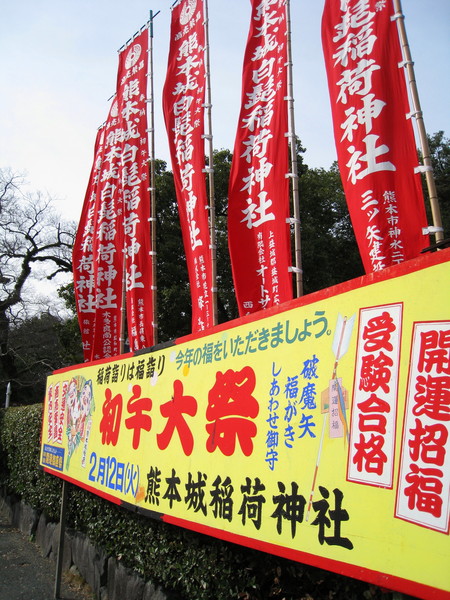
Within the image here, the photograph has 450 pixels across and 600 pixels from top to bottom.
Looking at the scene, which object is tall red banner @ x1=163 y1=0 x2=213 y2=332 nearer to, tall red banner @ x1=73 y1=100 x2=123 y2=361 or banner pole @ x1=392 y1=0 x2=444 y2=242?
tall red banner @ x1=73 y1=100 x2=123 y2=361

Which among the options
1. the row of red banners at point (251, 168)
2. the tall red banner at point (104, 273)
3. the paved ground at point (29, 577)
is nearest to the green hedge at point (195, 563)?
the paved ground at point (29, 577)

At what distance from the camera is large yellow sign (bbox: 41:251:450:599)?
2.35m

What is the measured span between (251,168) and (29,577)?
6302 millimetres

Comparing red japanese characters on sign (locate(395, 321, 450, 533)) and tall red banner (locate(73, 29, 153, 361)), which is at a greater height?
tall red banner (locate(73, 29, 153, 361))

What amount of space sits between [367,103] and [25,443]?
30.9 ft

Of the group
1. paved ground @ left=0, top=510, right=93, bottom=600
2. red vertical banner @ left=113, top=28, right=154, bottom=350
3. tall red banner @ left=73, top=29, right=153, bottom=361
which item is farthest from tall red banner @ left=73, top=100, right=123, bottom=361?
paved ground @ left=0, top=510, right=93, bottom=600

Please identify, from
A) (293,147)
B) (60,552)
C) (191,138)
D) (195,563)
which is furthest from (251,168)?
(60,552)

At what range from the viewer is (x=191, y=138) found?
23.9ft

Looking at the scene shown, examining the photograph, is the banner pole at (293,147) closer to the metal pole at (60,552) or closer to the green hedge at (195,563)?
the green hedge at (195,563)

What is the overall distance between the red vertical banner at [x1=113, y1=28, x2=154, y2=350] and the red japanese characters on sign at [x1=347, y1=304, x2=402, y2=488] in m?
5.84

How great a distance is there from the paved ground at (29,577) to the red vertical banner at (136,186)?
11.5 feet

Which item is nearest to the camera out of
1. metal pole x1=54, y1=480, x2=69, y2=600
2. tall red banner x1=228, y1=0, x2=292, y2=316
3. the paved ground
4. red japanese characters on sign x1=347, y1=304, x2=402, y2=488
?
red japanese characters on sign x1=347, y1=304, x2=402, y2=488

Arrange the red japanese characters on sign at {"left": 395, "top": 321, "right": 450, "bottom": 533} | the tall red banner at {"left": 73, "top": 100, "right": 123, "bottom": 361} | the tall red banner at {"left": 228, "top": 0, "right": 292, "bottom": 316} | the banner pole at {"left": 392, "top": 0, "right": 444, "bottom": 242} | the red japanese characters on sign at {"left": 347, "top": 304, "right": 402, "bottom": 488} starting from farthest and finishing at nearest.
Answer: the tall red banner at {"left": 73, "top": 100, "right": 123, "bottom": 361}, the tall red banner at {"left": 228, "top": 0, "right": 292, "bottom": 316}, the banner pole at {"left": 392, "top": 0, "right": 444, "bottom": 242}, the red japanese characters on sign at {"left": 347, "top": 304, "right": 402, "bottom": 488}, the red japanese characters on sign at {"left": 395, "top": 321, "right": 450, "bottom": 533}

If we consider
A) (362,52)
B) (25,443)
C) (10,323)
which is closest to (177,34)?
(362,52)
